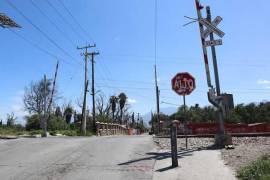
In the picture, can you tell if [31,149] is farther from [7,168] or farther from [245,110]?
[245,110]

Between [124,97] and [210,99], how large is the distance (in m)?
95.6

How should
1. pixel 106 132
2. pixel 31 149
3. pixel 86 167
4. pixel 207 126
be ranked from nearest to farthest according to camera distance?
pixel 86 167, pixel 31 149, pixel 207 126, pixel 106 132

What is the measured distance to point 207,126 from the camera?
28375 millimetres

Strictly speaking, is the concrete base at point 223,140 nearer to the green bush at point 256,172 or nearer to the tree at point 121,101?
the green bush at point 256,172

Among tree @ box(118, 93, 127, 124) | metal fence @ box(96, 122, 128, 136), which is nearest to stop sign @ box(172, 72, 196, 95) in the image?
metal fence @ box(96, 122, 128, 136)

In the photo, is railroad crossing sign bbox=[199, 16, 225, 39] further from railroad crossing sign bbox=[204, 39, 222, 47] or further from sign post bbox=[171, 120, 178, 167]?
sign post bbox=[171, 120, 178, 167]

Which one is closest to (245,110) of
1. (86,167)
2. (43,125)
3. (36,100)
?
(36,100)

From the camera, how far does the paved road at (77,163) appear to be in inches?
369

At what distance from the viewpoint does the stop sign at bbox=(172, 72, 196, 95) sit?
1430cm

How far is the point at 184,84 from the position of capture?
1429 centimetres

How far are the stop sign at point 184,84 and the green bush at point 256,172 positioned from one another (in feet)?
A: 16.6

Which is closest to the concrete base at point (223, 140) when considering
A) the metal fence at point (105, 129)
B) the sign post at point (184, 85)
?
the sign post at point (184, 85)

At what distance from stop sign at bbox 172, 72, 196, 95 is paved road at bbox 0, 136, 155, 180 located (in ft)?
7.49

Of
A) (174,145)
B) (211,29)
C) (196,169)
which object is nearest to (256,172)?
(196,169)
